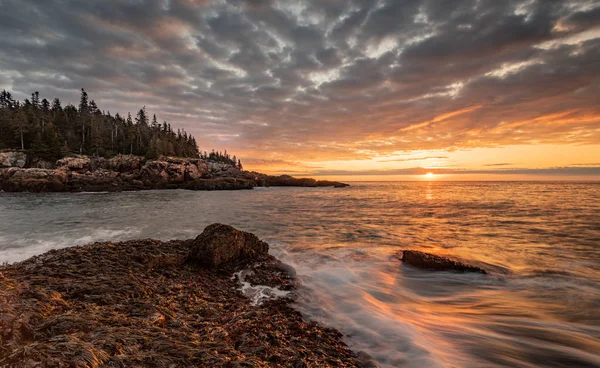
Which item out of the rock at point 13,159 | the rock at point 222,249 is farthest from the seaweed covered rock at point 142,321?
the rock at point 13,159

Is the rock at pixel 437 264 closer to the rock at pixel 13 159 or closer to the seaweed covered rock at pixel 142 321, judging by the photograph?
the seaweed covered rock at pixel 142 321

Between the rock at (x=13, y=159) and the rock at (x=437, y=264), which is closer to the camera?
the rock at (x=437, y=264)

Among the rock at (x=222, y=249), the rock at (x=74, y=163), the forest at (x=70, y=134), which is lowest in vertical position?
the rock at (x=222, y=249)

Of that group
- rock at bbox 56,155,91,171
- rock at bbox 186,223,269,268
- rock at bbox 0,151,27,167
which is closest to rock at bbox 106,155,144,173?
rock at bbox 56,155,91,171

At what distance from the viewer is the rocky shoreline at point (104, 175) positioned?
49.7 metres

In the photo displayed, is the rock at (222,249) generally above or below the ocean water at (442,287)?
above

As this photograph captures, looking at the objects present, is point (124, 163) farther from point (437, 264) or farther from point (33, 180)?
point (437, 264)

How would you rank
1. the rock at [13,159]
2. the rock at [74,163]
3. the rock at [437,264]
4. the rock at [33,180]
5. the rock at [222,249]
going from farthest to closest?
the rock at [74,163]
the rock at [13,159]
the rock at [33,180]
the rock at [437,264]
the rock at [222,249]

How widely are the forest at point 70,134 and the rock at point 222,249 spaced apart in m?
77.7

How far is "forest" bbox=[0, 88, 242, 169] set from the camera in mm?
67125

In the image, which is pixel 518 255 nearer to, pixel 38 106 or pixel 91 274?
pixel 91 274

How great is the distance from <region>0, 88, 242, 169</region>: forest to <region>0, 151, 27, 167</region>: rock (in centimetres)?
216

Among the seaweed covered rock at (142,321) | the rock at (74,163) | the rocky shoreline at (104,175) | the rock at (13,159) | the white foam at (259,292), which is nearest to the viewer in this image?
the seaweed covered rock at (142,321)

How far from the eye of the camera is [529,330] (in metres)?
5.64
